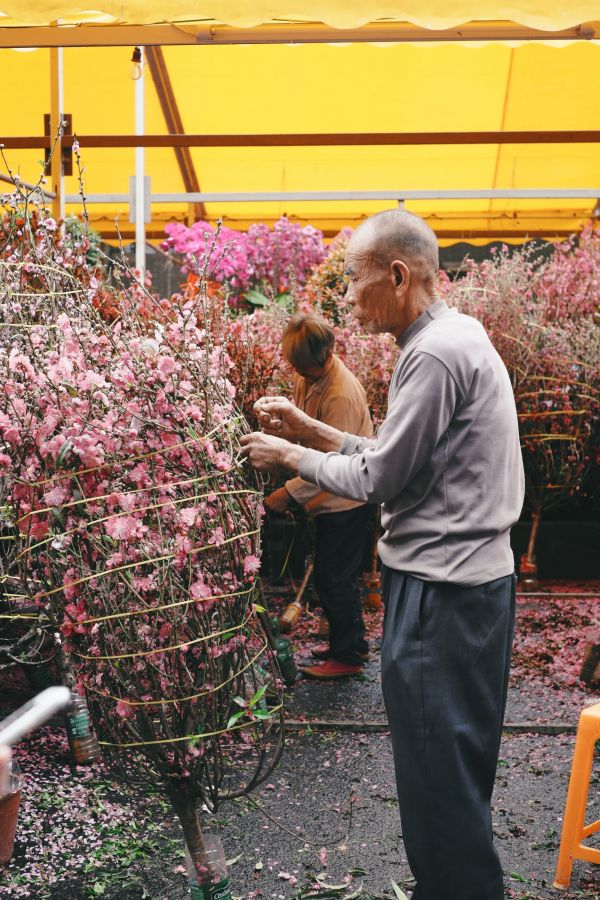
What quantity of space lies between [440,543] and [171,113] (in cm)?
922

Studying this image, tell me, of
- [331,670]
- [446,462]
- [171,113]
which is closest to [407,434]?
[446,462]

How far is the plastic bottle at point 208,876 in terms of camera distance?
246cm

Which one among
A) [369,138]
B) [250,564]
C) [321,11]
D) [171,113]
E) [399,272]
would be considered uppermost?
[171,113]

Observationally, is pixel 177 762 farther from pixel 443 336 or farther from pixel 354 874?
pixel 443 336

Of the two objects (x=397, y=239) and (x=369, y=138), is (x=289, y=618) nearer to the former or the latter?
(x=369, y=138)

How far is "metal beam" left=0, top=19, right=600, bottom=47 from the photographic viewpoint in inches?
154

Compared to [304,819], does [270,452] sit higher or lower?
higher

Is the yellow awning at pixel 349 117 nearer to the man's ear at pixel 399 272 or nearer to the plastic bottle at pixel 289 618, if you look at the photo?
the plastic bottle at pixel 289 618

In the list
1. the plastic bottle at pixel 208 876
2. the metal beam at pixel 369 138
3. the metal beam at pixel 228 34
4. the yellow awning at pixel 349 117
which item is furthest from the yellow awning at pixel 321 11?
the yellow awning at pixel 349 117

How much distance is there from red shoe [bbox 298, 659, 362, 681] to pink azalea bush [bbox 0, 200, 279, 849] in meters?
2.40

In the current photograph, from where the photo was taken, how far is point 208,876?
2471 mm

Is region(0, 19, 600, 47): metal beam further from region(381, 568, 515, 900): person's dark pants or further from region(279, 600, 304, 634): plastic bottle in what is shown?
region(279, 600, 304, 634): plastic bottle

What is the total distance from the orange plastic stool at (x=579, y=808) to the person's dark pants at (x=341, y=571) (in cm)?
199

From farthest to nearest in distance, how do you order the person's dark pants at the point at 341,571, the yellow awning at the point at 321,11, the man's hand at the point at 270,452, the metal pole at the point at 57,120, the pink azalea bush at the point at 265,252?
the pink azalea bush at the point at 265,252
the metal pole at the point at 57,120
the person's dark pants at the point at 341,571
the yellow awning at the point at 321,11
the man's hand at the point at 270,452
